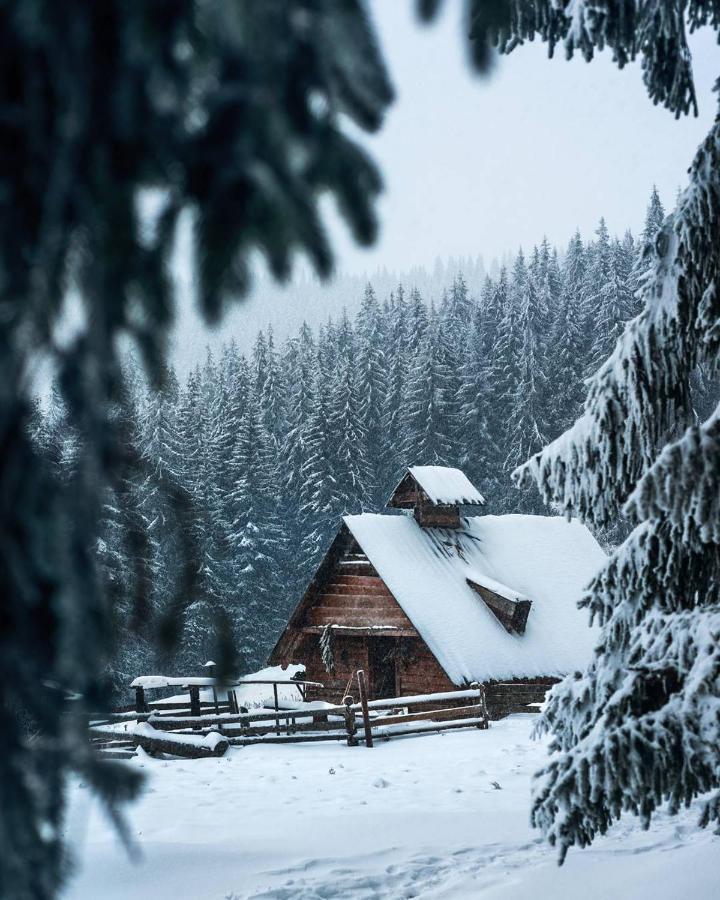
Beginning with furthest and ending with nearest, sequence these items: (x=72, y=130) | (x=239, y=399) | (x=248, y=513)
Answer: (x=239, y=399), (x=248, y=513), (x=72, y=130)

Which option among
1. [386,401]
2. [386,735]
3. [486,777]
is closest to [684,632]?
[486,777]

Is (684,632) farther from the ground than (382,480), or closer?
closer

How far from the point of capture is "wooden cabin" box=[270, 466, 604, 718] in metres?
20.7

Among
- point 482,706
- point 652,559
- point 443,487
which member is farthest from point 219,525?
point 443,487

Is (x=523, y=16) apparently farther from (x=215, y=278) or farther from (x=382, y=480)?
(x=382, y=480)

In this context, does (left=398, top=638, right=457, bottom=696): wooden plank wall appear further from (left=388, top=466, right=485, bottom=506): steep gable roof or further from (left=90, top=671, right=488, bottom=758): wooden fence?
(left=388, top=466, right=485, bottom=506): steep gable roof

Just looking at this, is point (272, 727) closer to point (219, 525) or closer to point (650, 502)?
point (219, 525)

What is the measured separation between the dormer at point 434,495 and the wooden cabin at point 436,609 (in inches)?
1.6

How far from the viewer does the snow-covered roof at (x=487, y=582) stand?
2044 cm

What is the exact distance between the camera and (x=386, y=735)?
54.2 ft

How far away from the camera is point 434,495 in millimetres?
23578

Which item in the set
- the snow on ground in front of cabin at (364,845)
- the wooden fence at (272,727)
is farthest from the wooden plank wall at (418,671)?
the snow on ground in front of cabin at (364,845)

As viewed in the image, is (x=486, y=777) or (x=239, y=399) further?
(x=239, y=399)

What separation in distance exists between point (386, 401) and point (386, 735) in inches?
1485
